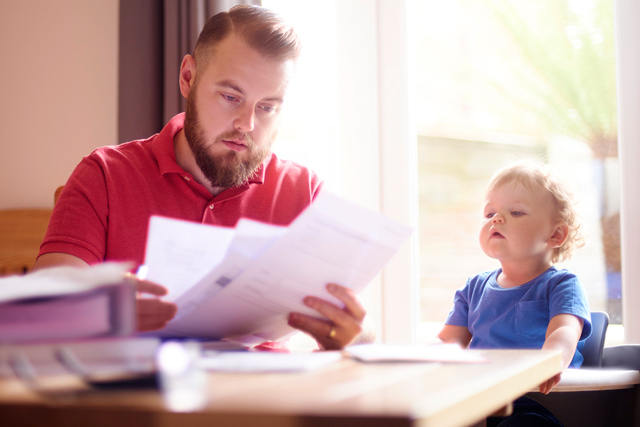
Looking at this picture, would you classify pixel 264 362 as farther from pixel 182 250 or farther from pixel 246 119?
pixel 246 119

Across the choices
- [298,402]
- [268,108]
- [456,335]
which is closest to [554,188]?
[456,335]

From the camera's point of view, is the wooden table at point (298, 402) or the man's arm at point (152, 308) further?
the man's arm at point (152, 308)

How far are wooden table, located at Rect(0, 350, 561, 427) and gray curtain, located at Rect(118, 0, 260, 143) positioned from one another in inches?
81.3

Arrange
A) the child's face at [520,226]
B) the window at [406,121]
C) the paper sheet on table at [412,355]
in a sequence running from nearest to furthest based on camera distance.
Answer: the paper sheet on table at [412,355]
the child's face at [520,226]
the window at [406,121]

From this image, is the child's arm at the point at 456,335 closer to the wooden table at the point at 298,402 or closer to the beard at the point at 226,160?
the beard at the point at 226,160

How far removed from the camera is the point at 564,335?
133 cm

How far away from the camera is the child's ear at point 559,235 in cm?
166

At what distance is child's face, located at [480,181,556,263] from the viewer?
1620 millimetres

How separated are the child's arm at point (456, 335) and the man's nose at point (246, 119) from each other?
781 millimetres

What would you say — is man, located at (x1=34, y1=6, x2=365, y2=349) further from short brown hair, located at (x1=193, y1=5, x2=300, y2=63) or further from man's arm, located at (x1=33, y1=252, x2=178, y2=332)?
man's arm, located at (x1=33, y1=252, x2=178, y2=332)

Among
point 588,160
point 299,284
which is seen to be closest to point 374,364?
point 299,284

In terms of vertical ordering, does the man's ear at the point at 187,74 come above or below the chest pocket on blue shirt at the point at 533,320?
above

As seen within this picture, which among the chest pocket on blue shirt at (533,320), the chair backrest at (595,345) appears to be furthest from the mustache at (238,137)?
the chair backrest at (595,345)

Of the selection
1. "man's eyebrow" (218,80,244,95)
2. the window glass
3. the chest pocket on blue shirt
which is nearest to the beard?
"man's eyebrow" (218,80,244,95)
